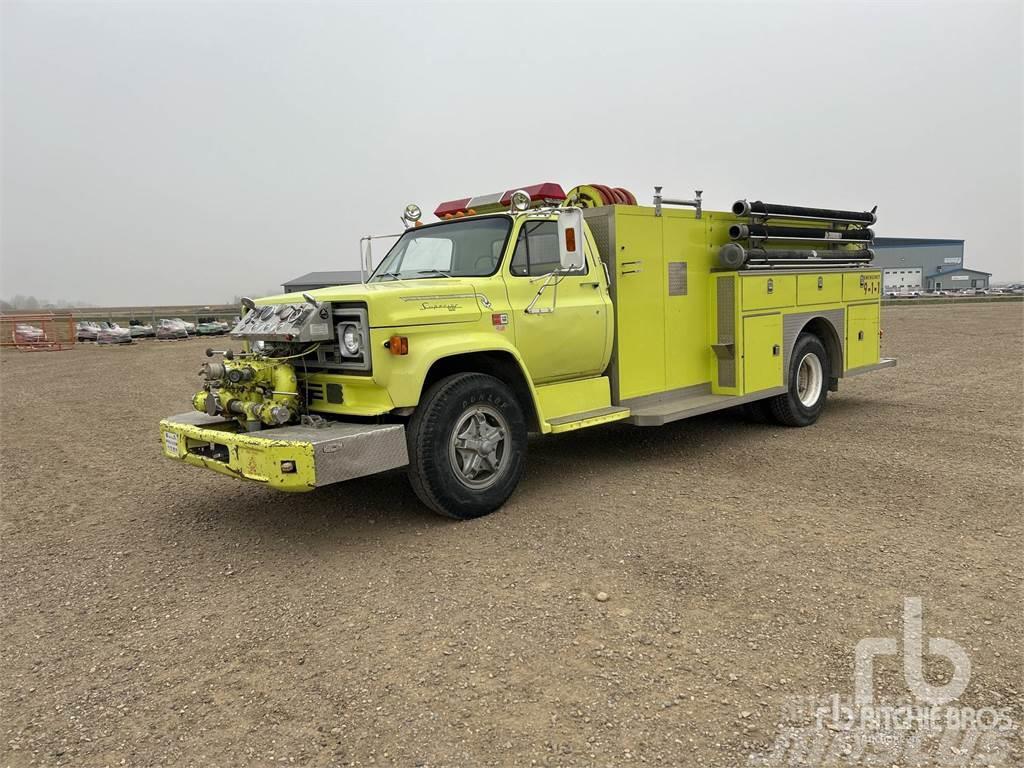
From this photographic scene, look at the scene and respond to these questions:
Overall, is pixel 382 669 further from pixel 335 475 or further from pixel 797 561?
pixel 797 561

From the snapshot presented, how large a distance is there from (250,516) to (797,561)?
12.6ft

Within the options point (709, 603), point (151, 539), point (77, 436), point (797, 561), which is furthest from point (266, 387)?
point (77, 436)

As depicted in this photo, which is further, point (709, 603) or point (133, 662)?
point (709, 603)

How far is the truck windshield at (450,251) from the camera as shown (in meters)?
5.80

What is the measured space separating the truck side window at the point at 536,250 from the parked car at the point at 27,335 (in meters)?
29.2

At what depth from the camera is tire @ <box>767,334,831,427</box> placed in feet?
26.6

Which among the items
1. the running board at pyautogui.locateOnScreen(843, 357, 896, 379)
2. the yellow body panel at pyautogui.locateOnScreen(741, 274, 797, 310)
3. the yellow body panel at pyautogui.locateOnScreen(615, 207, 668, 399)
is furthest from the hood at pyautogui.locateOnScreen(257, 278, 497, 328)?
the running board at pyautogui.locateOnScreen(843, 357, 896, 379)

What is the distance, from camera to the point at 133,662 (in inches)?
135

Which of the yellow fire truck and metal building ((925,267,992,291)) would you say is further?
metal building ((925,267,992,291))

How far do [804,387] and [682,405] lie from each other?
2.58 metres

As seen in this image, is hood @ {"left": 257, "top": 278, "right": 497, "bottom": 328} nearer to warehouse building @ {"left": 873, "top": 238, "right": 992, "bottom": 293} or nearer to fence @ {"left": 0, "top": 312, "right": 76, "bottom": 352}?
fence @ {"left": 0, "top": 312, "right": 76, "bottom": 352}

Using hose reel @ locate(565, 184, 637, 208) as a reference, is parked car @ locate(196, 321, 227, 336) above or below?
below

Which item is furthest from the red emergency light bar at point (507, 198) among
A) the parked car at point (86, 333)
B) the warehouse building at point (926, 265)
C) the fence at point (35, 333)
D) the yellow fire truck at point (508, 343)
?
the warehouse building at point (926, 265)

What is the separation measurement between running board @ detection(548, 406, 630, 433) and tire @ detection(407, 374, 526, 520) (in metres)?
0.40
